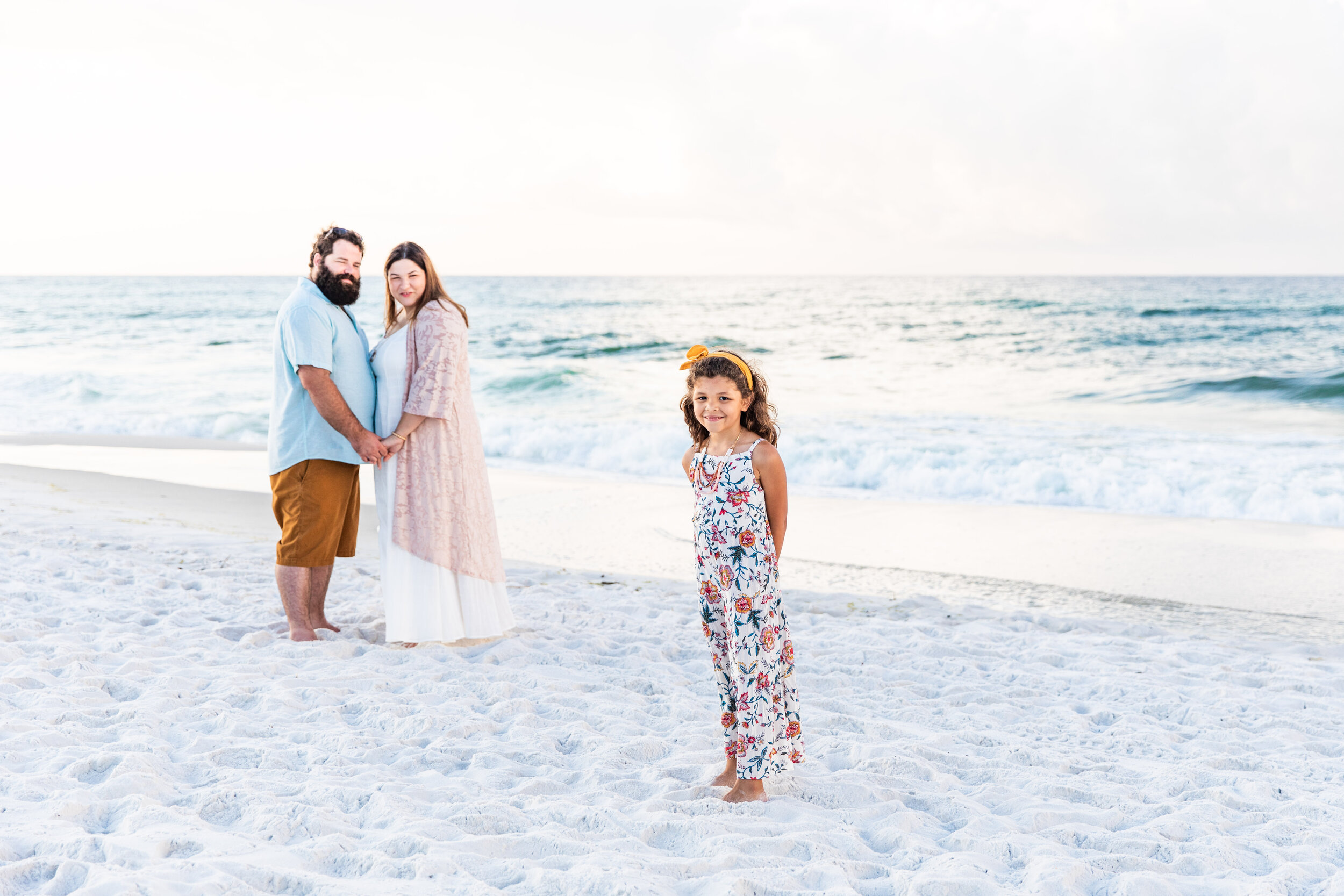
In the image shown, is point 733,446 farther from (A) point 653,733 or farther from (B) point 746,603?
(A) point 653,733

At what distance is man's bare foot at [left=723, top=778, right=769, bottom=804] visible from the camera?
9.80 ft

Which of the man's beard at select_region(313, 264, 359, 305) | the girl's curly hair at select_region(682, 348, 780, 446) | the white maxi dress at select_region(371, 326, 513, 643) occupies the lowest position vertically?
the white maxi dress at select_region(371, 326, 513, 643)

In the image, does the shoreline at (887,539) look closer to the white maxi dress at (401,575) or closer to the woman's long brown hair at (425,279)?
the white maxi dress at (401,575)

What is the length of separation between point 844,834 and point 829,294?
152 ft

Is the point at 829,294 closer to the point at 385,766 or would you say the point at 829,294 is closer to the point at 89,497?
the point at 89,497

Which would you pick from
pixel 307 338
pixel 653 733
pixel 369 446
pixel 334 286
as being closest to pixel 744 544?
pixel 653 733

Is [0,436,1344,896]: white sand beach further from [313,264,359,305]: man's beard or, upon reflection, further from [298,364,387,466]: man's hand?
[313,264,359,305]: man's beard

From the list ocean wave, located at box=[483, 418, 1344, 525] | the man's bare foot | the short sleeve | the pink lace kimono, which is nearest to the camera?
the man's bare foot

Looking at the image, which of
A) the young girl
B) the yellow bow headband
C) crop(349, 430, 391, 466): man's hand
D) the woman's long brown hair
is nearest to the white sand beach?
the young girl

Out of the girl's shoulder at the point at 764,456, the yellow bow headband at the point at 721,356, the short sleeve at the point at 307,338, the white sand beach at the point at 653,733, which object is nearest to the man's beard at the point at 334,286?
the short sleeve at the point at 307,338

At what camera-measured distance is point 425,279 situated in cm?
435

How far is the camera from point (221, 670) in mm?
4078

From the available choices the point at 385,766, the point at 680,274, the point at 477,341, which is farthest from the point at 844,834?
the point at 680,274

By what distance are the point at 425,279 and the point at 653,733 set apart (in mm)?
2234
